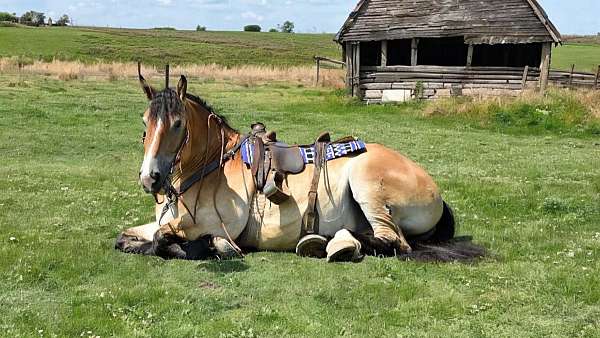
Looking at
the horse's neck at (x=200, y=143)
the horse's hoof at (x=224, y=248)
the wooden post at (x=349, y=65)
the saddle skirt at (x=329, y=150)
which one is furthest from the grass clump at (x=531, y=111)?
the horse's hoof at (x=224, y=248)

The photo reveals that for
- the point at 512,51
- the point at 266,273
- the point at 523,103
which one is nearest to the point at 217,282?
the point at 266,273

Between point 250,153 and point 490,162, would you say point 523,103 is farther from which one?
point 250,153

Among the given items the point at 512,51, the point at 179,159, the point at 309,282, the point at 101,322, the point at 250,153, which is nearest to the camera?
the point at 101,322

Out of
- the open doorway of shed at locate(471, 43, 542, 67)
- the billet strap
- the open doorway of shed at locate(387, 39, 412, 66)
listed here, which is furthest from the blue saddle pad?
the open doorway of shed at locate(387, 39, 412, 66)

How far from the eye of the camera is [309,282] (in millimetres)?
6375

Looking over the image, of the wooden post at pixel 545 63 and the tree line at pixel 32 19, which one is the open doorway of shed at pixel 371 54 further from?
the tree line at pixel 32 19

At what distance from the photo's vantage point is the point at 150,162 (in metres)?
6.11

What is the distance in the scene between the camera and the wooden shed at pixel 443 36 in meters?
29.2

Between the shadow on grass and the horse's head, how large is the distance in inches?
40.3

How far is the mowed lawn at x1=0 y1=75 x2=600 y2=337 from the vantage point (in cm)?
536

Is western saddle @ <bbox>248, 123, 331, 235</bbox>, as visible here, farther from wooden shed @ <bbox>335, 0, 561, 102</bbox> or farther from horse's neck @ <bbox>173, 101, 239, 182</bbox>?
wooden shed @ <bbox>335, 0, 561, 102</bbox>

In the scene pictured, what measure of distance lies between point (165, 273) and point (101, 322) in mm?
1370

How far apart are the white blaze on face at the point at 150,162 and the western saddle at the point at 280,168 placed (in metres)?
1.34

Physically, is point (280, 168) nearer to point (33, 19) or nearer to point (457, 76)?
point (457, 76)
